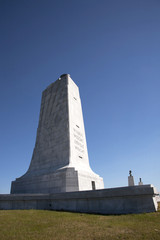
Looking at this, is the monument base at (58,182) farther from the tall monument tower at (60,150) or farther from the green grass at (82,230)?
the green grass at (82,230)

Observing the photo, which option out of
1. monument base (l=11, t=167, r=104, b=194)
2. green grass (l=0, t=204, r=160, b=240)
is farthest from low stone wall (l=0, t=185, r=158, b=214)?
monument base (l=11, t=167, r=104, b=194)

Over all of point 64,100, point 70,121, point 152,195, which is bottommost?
point 152,195

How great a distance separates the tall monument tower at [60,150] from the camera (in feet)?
47.0

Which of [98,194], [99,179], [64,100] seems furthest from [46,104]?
[98,194]

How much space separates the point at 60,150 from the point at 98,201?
27.9 feet

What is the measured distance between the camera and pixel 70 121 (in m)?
17.8

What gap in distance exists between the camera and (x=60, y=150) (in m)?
16.8

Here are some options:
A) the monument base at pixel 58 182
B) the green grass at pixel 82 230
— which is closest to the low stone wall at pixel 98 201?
the green grass at pixel 82 230

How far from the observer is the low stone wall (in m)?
7.92

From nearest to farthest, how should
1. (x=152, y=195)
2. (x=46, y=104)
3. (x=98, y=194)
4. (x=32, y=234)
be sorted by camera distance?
(x=32, y=234) < (x=152, y=195) < (x=98, y=194) < (x=46, y=104)

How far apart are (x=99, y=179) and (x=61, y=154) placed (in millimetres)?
4920

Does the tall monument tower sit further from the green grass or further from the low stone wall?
the green grass

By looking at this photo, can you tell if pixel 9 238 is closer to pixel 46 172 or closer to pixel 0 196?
pixel 0 196

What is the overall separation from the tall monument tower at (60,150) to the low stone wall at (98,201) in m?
3.19
